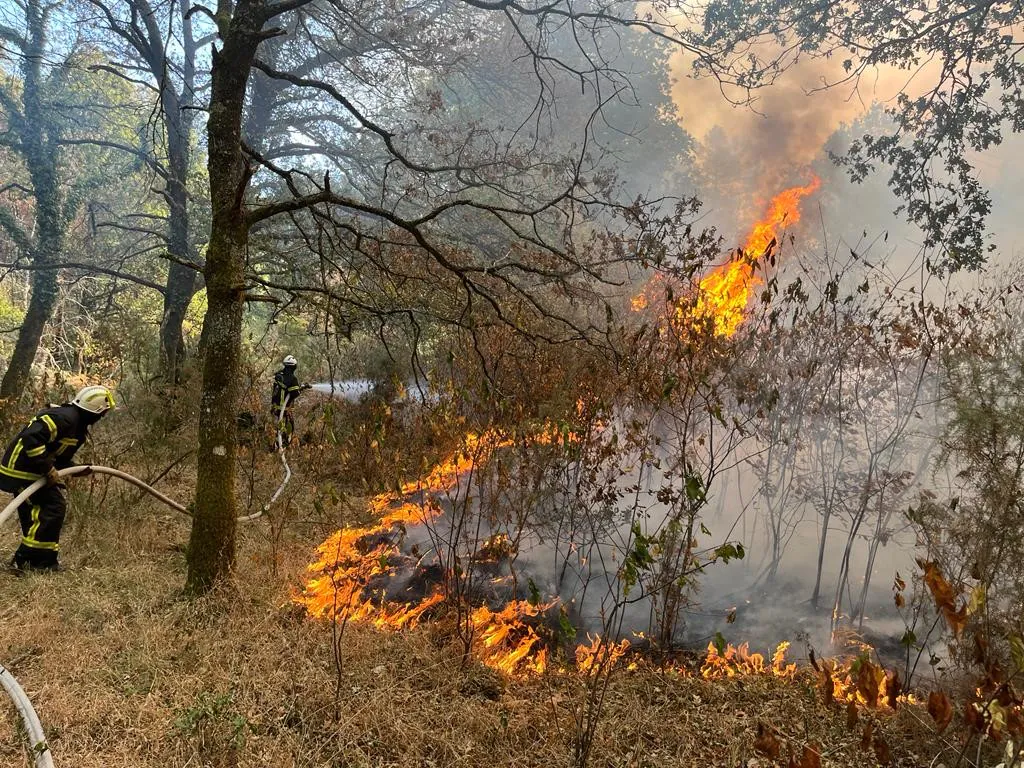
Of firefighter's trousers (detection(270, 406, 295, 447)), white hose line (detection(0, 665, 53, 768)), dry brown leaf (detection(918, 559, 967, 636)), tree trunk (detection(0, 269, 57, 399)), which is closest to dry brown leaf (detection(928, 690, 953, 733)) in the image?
dry brown leaf (detection(918, 559, 967, 636))

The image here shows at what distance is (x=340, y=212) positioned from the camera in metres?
14.0

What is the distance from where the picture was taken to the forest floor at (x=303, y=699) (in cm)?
324

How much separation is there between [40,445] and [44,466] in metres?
0.24

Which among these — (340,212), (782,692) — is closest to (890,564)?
(782,692)

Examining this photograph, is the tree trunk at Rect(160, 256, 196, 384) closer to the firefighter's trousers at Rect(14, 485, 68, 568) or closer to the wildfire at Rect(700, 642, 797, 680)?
the firefighter's trousers at Rect(14, 485, 68, 568)

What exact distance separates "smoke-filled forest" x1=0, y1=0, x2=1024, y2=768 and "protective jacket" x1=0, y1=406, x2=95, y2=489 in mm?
29

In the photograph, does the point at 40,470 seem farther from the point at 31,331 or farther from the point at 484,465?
the point at 31,331

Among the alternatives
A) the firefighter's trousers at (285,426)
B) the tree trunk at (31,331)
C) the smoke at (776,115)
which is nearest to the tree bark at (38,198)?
the tree trunk at (31,331)

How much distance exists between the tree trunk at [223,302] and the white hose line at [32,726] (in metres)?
1.64

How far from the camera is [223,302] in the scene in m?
4.39

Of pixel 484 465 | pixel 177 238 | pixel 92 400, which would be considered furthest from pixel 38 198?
pixel 484 465

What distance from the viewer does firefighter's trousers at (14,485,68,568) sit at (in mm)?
4977

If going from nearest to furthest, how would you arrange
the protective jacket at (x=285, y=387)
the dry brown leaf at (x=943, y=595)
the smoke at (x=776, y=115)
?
1. the dry brown leaf at (x=943, y=595)
2. the protective jacket at (x=285, y=387)
3. the smoke at (x=776, y=115)

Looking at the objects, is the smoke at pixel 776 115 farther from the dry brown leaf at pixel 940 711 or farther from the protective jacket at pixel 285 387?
the dry brown leaf at pixel 940 711
